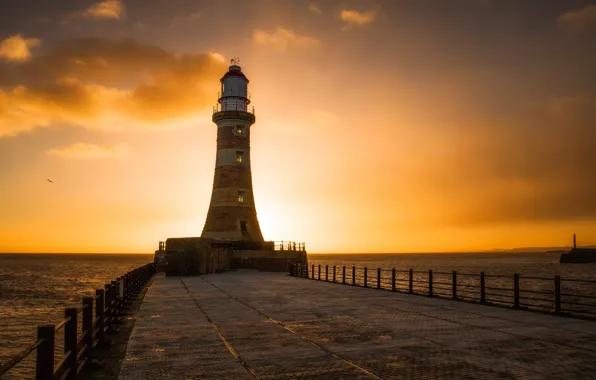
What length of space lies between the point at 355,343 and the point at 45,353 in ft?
22.3

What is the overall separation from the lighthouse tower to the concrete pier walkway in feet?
118

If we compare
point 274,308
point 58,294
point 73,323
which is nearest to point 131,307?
point 274,308

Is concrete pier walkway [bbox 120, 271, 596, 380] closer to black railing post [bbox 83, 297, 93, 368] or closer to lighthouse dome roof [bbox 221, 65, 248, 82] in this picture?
black railing post [bbox 83, 297, 93, 368]

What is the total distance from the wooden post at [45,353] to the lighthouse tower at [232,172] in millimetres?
47994

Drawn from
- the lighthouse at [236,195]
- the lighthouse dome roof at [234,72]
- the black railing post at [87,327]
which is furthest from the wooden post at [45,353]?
the lighthouse dome roof at [234,72]

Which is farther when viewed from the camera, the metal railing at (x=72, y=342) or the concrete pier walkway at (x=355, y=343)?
the concrete pier walkway at (x=355, y=343)

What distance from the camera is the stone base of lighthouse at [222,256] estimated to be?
139ft

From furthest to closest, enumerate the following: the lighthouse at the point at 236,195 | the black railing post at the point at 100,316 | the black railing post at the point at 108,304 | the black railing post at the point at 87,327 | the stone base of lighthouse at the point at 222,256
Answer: the lighthouse at the point at 236,195, the stone base of lighthouse at the point at 222,256, the black railing post at the point at 108,304, the black railing post at the point at 100,316, the black railing post at the point at 87,327

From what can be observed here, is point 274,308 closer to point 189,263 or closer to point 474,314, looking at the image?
point 474,314

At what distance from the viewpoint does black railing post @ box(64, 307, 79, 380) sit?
761cm

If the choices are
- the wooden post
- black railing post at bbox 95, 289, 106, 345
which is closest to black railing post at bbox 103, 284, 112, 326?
black railing post at bbox 95, 289, 106, 345

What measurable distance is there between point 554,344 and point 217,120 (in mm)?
48263

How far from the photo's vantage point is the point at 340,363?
30.4ft

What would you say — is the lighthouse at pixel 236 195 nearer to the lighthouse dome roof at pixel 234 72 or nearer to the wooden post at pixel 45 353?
the lighthouse dome roof at pixel 234 72
